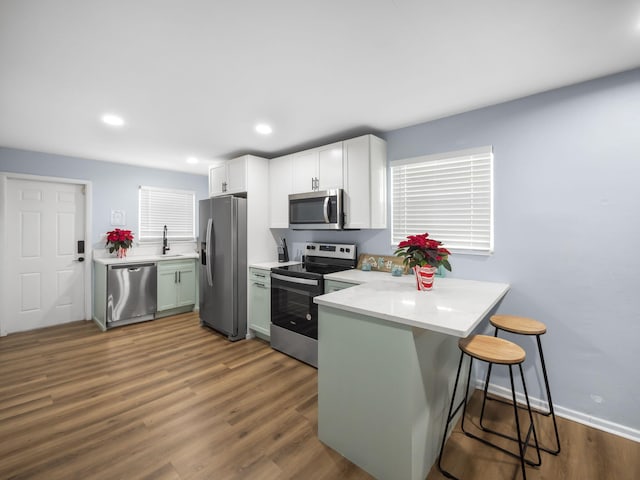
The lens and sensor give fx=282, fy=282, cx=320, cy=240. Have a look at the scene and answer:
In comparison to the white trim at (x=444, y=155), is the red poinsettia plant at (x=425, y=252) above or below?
below

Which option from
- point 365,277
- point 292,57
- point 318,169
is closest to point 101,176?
point 318,169

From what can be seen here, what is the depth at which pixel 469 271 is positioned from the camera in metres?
2.55

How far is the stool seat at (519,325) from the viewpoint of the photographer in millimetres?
1830

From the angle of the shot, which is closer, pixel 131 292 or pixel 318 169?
pixel 318 169

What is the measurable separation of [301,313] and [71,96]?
272 centimetres

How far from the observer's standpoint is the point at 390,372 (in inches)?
58.9

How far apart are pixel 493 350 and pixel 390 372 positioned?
23.6 inches

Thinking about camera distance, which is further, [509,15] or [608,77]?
[608,77]

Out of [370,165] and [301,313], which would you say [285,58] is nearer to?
[370,165]

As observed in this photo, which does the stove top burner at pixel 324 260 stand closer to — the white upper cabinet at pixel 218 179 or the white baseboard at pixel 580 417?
the white upper cabinet at pixel 218 179

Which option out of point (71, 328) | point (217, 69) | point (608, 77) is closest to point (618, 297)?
point (608, 77)

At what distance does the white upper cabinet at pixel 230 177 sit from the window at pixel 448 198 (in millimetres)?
1912

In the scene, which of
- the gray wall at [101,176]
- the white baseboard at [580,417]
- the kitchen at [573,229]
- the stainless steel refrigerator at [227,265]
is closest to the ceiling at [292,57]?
the kitchen at [573,229]

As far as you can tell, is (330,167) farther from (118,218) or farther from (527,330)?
(118,218)
